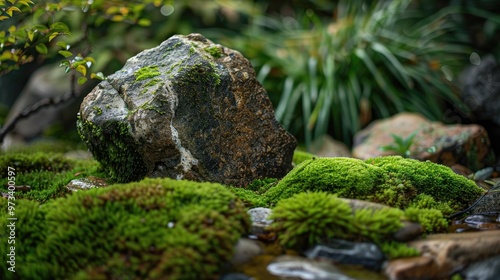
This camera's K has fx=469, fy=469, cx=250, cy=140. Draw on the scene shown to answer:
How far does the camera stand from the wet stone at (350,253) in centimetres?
217

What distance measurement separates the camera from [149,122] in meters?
2.93

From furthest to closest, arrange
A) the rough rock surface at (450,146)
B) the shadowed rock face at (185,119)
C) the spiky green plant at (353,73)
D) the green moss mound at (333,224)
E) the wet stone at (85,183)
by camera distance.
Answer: the spiky green plant at (353,73), the rough rock surface at (450,146), the wet stone at (85,183), the shadowed rock face at (185,119), the green moss mound at (333,224)

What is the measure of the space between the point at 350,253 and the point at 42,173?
2594mm

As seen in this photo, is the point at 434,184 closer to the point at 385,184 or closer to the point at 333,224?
the point at 385,184

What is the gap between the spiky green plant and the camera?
6.20 metres

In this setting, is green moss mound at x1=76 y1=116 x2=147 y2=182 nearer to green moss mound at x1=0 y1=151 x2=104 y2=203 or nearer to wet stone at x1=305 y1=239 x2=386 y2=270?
green moss mound at x1=0 y1=151 x2=104 y2=203

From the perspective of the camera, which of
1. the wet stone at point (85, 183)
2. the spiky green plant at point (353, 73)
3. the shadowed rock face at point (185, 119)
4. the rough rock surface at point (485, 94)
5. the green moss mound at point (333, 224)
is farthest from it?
the spiky green plant at point (353, 73)

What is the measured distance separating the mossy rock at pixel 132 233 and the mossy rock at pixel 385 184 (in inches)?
25.5

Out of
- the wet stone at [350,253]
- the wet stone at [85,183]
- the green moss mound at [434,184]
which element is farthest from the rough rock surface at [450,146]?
the wet stone at [85,183]

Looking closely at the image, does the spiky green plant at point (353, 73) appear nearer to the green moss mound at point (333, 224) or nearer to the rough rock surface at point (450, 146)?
the rough rock surface at point (450, 146)

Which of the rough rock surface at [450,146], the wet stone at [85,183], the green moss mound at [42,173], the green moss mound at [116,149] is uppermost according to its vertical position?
the rough rock surface at [450,146]

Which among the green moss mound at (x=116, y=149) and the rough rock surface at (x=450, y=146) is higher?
the rough rock surface at (x=450, y=146)

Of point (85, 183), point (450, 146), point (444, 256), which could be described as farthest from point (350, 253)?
point (450, 146)

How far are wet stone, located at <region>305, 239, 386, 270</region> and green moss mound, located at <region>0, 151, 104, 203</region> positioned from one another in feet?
5.87
